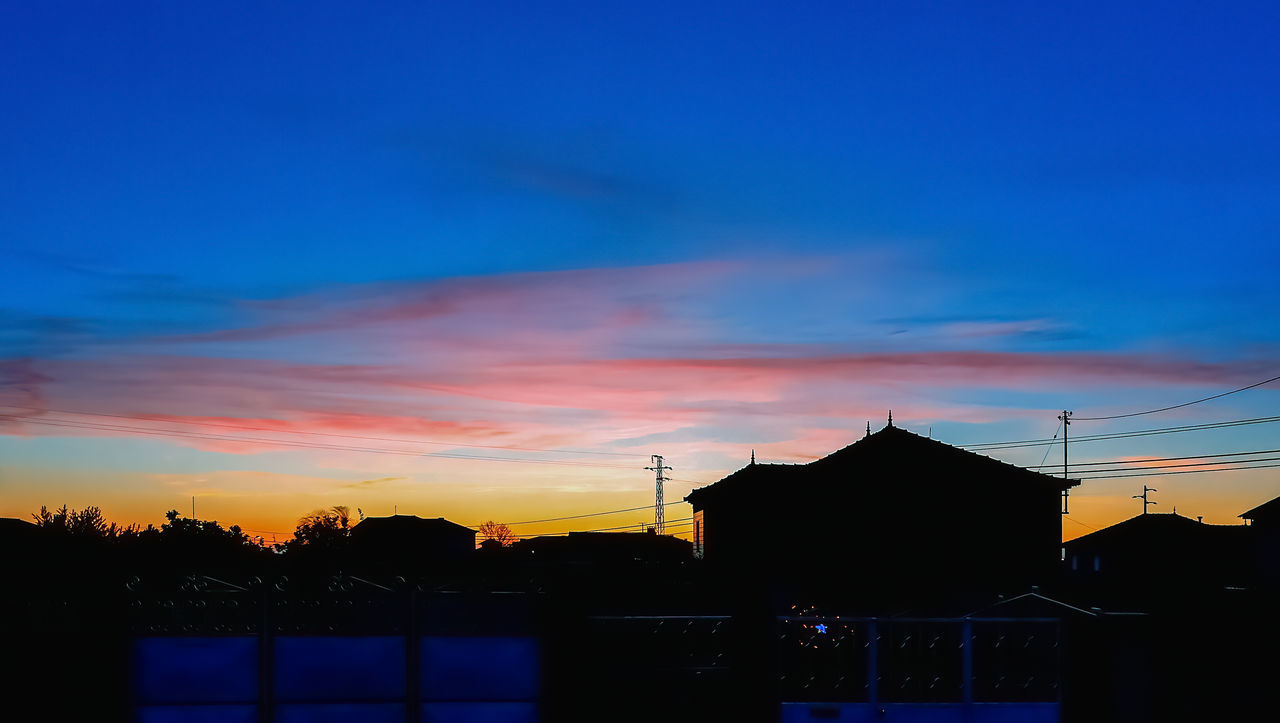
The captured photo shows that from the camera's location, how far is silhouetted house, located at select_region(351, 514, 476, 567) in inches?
3738

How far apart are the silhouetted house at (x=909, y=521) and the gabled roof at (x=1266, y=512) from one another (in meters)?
19.3

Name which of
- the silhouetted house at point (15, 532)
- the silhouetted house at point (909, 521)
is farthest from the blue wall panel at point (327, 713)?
the silhouetted house at point (15, 532)

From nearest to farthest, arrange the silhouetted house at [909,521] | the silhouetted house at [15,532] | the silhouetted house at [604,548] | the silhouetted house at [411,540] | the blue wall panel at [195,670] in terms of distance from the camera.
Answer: the blue wall panel at [195,670] → the silhouetted house at [909,521] → the silhouetted house at [15,532] → the silhouetted house at [604,548] → the silhouetted house at [411,540]

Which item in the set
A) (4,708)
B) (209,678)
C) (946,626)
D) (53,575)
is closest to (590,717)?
(209,678)

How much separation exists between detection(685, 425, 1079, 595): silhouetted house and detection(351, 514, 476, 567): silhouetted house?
54121mm

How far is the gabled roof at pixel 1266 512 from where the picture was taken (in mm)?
55116

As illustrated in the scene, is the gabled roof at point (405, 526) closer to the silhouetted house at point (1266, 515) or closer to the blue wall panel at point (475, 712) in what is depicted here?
the silhouetted house at point (1266, 515)

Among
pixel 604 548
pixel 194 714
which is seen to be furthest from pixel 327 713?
pixel 604 548

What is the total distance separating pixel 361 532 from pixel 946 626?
81069mm

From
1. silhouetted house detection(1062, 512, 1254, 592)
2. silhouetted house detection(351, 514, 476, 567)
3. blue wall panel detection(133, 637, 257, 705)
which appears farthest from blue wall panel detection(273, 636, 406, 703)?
silhouetted house detection(351, 514, 476, 567)

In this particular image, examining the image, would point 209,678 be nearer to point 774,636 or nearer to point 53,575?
point 774,636

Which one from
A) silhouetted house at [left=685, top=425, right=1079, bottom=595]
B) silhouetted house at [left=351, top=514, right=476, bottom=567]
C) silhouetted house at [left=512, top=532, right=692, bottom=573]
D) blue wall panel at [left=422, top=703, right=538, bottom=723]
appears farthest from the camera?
silhouetted house at [left=351, top=514, right=476, bottom=567]

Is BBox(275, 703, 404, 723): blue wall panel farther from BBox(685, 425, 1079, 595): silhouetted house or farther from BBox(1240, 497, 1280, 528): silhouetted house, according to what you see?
BBox(1240, 497, 1280, 528): silhouetted house

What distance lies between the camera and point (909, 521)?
42.8 meters
